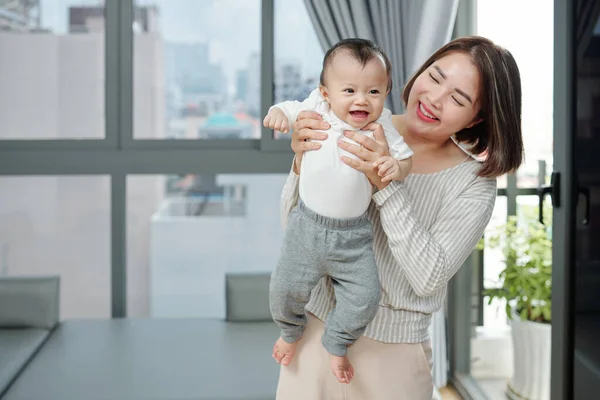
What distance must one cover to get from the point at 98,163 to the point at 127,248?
1.54 ft

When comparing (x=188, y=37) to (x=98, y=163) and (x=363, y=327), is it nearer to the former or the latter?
(x=98, y=163)

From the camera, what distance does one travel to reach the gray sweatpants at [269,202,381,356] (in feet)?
4.33

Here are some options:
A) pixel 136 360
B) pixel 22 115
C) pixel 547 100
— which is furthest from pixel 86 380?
pixel 547 100

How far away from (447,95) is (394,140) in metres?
0.13

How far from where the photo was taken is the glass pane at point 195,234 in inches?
143

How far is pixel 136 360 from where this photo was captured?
276cm

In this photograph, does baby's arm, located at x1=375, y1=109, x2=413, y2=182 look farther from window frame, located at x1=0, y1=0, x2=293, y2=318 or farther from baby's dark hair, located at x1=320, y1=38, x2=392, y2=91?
window frame, located at x1=0, y1=0, x2=293, y2=318

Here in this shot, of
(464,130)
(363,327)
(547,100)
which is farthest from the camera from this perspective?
(547,100)

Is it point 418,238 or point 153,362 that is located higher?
point 418,238

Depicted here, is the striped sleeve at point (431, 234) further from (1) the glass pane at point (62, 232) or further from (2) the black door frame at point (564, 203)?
(1) the glass pane at point (62, 232)

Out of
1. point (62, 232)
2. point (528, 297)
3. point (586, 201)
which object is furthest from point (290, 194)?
point (62, 232)

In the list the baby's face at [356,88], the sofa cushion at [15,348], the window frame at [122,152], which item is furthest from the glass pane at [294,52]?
the baby's face at [356,88]

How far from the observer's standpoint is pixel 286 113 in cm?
144

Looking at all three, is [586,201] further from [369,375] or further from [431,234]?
[369,375]
